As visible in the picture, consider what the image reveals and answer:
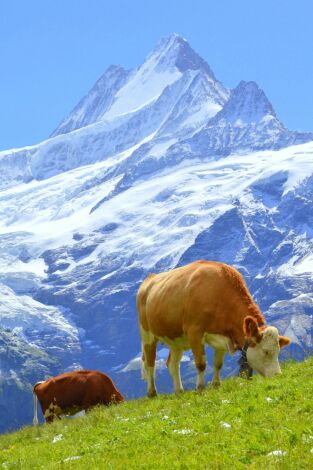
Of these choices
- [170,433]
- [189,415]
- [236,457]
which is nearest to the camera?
[236,457]

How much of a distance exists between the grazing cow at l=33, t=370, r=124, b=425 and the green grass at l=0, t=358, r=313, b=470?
796 cm

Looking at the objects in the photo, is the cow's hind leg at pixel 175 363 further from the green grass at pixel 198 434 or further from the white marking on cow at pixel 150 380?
the green grass at pixel 198 434

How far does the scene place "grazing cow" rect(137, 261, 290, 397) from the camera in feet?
81.1

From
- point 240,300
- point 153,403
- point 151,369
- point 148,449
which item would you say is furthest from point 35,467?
point 151,369

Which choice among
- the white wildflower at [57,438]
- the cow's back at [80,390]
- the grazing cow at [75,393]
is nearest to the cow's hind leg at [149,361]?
the grazing cow at [75,393]

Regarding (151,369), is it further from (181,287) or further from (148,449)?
(148,449)

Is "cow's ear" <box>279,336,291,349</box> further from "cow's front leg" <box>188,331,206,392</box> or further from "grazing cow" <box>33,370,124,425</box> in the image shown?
"grazing cow" <box>33,370,124,425</box>

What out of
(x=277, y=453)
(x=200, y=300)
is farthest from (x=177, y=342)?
(x=277, y=453)

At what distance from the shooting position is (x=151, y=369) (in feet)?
101

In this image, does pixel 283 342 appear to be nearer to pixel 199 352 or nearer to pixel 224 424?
pixel 199 352

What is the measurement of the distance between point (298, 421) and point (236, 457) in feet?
6.32

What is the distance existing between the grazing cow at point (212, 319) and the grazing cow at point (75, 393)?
6.13 meters

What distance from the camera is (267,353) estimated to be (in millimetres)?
24734

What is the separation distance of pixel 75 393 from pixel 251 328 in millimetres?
11461
